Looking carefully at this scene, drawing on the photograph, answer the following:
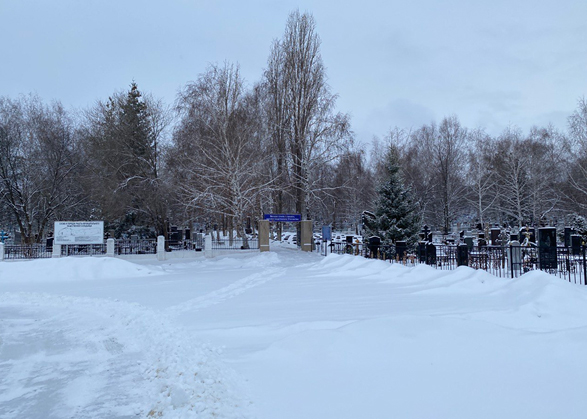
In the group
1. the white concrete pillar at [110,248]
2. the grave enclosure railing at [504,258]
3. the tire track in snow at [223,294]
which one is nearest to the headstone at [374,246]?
the grave enclosure railing at [504,258]

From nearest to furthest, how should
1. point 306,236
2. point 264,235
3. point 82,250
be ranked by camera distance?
1. point 82,250
2. point 264,235
3. point 306,236

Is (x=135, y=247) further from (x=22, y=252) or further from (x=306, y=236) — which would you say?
(x=306, y=236)

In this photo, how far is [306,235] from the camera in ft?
95.9

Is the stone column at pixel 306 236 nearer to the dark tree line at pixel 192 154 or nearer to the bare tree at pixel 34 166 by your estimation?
the dark tree line at pixel 192 154

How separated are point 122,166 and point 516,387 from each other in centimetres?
3041

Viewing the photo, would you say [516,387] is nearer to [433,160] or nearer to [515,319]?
[515,319]

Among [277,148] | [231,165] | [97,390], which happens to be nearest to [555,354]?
[97,390]

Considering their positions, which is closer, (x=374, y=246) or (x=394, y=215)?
(x=374, y=246)

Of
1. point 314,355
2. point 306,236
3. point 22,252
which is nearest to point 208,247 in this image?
point 306,236

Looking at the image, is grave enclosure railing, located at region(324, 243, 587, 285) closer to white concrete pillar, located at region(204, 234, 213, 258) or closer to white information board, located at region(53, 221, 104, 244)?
white concrete pillar, located at region(204, 234, 213, 258)

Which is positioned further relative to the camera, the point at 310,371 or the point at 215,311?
the point at 215,311

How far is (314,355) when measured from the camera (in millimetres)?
5719

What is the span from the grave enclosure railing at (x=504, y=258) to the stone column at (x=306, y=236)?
8080 millimetres

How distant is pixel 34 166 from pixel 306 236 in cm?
2173
